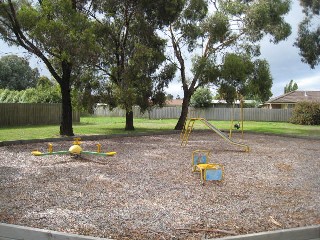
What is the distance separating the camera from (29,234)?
13.6 ft

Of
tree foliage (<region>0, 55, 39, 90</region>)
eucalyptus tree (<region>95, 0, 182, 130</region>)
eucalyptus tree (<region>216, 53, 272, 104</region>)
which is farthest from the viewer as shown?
tree foliage (<region>0, 55, 39, 90</region>)

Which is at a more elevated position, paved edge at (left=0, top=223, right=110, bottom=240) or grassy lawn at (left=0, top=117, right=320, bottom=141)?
grassy lawn at (left=0, top=117, right=320, bottom=141)

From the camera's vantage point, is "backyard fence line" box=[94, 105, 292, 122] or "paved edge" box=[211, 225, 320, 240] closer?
"paved edge" box=[211, 225, 320, 240]

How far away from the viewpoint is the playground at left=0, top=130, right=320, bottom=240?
4.72 metres

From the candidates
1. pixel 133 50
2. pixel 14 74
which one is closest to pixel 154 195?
pixel 133 50

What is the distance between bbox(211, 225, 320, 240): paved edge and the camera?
413 centimetres

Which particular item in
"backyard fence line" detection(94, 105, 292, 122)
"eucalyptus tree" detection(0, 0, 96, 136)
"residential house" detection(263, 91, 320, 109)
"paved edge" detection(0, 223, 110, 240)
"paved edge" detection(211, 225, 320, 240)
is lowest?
"paved edge" detection(211, 225, 320, 240)

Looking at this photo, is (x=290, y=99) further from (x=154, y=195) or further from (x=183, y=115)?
(x=154, y=195)

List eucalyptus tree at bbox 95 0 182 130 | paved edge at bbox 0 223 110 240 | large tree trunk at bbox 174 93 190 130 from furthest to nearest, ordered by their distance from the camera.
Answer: large tree trunk at bbox 174 93 190 130 → eucalyptus tree at bbox 95 0 182 130 → paved edge at bbox 0 223 110 240

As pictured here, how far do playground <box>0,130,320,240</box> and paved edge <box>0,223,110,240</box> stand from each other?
0.38 meters

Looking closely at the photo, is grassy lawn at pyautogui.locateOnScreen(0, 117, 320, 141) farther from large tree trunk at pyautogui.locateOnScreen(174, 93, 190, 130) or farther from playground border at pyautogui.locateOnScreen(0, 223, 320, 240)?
playground border at pyautogui.locateOnScreen(0, 223, 320, 240)

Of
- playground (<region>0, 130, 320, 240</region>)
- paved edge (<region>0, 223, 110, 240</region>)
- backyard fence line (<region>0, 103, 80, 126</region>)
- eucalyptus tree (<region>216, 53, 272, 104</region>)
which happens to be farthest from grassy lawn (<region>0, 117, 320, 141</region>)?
paved edge (<region>0, 223, 110, 240</region>)

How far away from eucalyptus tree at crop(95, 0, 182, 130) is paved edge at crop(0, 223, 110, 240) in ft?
46.4

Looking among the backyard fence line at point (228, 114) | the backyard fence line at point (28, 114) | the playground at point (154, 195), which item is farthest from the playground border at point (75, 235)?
the backyard fence line at point (228, 114)
